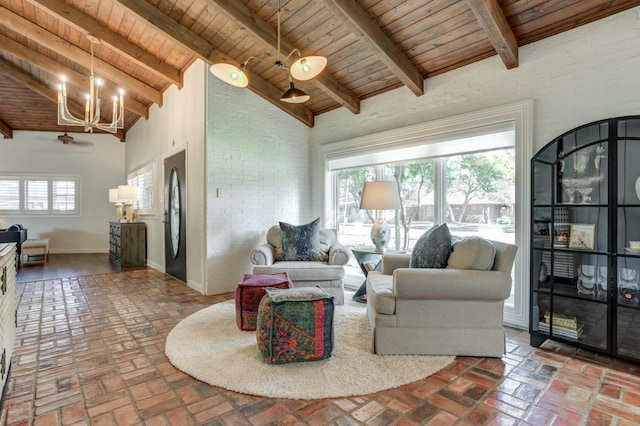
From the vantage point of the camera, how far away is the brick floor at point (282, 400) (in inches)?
66.4

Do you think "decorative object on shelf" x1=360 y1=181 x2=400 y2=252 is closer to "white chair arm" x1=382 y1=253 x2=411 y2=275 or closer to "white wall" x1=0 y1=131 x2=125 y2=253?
"white chair arm" x1=382 y1=253 x2=411 y2=275

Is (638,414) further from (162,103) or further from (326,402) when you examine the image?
(162,103)

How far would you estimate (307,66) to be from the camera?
2602 mm

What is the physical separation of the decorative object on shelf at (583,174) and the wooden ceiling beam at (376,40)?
5.28ft

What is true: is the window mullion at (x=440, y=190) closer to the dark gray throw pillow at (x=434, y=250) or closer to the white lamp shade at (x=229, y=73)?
the dark gray throw pillow at (x=434, y=250)

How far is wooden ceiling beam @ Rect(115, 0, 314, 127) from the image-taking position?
340 centimetres

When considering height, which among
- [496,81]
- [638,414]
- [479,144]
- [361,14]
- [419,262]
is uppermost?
[361,14]

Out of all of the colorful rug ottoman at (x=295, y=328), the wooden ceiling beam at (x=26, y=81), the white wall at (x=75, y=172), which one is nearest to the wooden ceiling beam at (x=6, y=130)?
the white wall at (x=75, y=172)

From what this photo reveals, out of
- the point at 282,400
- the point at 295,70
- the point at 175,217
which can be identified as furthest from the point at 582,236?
the point at 175,217

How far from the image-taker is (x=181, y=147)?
4.81m

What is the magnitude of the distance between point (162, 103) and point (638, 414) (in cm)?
646

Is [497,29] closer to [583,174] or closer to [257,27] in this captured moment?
[583,174]

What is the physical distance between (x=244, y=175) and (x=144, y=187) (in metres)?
3.29

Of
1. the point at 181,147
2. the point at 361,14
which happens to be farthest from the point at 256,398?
the point at 181,147
